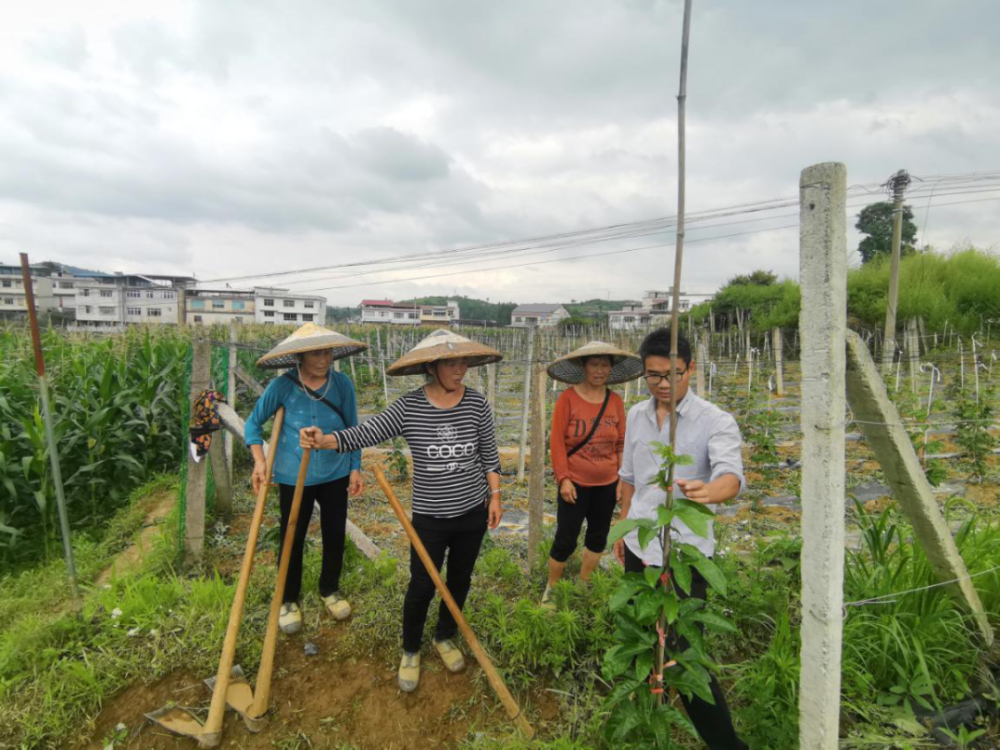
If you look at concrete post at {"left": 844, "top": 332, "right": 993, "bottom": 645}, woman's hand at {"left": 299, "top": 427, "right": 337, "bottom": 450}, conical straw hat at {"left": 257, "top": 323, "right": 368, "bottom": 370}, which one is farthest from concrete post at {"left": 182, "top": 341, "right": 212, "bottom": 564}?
concrete post at {"left": 844, "top": 332, "right": 993, "bottom": 645}

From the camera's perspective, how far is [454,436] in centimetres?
222

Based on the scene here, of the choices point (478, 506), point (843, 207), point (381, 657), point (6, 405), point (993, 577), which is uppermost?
point (843, 207)

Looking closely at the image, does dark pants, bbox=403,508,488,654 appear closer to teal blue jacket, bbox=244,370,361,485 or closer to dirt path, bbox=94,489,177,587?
teal blue jacket, bbox=244,370,361,485

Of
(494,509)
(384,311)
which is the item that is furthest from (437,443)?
(384,311)

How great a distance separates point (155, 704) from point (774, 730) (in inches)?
104

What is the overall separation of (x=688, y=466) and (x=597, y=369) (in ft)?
2.99

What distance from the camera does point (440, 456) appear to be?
2.20 meters

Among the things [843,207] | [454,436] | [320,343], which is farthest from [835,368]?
[320,343]

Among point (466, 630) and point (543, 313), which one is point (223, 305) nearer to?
point (543, 313)

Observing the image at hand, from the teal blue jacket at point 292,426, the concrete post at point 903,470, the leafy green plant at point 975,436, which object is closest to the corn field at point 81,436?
the teal blue jacket at point 292,426

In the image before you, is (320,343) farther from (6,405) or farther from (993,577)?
(6,405)

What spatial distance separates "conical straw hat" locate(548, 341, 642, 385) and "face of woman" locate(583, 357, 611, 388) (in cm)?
4

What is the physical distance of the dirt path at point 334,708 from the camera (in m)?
2.03

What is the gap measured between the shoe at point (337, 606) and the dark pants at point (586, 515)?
1250 mm
